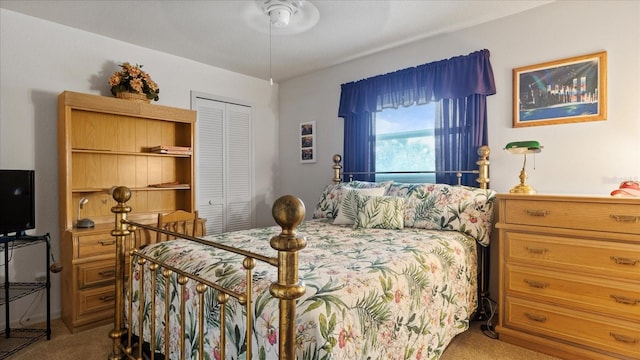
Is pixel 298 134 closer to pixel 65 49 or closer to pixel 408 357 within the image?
pixel 65 49

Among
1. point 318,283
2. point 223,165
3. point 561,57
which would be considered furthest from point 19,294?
point 561,57

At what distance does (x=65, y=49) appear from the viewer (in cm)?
284

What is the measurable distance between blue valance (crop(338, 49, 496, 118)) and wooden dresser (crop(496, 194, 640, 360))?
108cm

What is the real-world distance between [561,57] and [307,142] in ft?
8.57

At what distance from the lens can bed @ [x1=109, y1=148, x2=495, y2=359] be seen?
108 cm

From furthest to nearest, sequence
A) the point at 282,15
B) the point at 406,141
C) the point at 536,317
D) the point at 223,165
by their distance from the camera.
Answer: the point at 223,165 < the point at 406,141 < the point at 282,15 < the point at 536,317

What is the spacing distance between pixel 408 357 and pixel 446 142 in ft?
6.53

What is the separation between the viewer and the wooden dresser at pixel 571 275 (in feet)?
6.05

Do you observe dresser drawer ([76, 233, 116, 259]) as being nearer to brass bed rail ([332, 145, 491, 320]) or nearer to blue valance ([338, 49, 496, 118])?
blue valance ([338, 49, 496, 118])

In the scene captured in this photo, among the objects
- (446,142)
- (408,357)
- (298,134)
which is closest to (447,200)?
(446,142)

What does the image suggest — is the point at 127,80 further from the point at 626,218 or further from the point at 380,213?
the point at 626,218

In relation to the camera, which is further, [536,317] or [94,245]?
[94,245]

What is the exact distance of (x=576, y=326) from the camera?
1972 mm

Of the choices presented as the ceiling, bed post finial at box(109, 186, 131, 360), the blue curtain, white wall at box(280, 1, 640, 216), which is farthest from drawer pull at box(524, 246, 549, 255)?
bed post finial at box(109, 186, 131, 360)
